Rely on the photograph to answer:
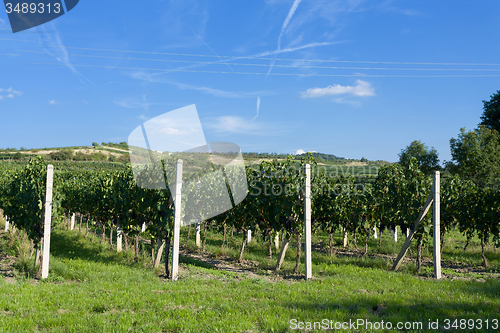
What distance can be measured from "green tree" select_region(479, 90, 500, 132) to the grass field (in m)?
33.8

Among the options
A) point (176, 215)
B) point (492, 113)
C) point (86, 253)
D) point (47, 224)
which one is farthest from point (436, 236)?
point (492, 113)

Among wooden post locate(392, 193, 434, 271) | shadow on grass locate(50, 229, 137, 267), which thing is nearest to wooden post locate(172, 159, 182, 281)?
shadow on grass locate(50, 229, 137, 267)

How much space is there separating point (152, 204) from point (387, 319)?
5.92 metres

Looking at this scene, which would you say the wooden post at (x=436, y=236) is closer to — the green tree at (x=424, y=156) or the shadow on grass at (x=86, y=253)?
the shadow on grass at (x=86, y=253)

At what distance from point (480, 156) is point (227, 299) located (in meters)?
32.4

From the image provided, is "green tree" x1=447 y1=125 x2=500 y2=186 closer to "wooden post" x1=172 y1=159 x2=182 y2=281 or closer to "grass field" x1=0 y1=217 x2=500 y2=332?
"grass field" x1=0 y1=217 x2=500 y2=332

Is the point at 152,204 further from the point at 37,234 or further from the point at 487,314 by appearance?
the point at 487,314

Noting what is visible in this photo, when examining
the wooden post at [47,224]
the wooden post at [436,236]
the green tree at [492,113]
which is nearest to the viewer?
the wooden post at [47,224]

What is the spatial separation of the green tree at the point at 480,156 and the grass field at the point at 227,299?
→ 25.9 m

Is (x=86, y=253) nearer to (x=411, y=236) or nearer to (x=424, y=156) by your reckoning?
(x=411, y=236)

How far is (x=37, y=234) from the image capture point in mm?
8305

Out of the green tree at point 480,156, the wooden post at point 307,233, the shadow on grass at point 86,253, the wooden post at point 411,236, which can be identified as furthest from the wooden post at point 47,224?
the green tree at point 480,156

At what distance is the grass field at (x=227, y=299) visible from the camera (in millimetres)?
4473

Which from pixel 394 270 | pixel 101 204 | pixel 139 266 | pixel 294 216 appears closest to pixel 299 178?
pixel 294 216
